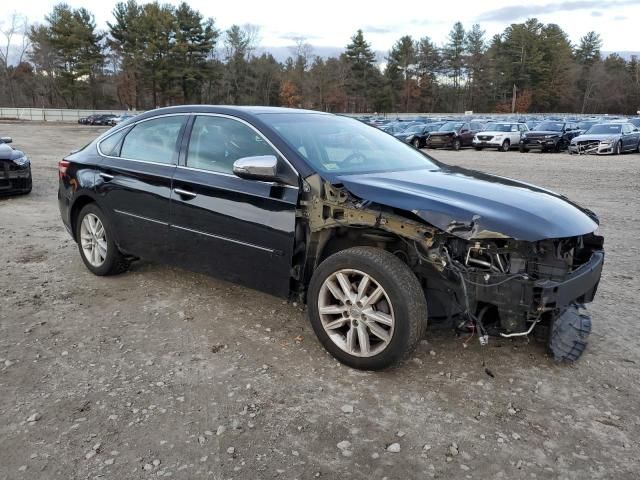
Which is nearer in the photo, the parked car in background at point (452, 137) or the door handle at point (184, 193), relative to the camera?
the door handle at point (184, 193)

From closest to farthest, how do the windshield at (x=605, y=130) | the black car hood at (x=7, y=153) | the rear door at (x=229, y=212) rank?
the rear door at (x=229, y=212) → the black car hood at (x=7, y=153) → the windshield at (x=605, y=130)

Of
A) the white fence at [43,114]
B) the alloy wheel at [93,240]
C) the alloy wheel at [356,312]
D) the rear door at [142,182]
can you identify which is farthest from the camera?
the white fence at [43,114]

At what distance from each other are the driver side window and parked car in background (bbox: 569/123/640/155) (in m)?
22.2

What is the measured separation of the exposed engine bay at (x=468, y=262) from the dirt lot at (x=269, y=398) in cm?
40

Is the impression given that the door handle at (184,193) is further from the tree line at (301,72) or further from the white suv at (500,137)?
the tree line at (301,72)

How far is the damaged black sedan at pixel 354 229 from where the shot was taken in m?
3.01

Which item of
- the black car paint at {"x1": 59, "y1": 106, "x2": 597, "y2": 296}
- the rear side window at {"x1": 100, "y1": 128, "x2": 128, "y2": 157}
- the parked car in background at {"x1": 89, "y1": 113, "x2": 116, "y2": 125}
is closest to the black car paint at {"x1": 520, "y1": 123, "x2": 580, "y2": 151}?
the black car paint at {"x1": 59, "y1": 106, "x2": 597, "y2": 296}

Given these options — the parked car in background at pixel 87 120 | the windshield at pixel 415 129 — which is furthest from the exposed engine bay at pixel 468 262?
the parked car in background at pixel 87 120

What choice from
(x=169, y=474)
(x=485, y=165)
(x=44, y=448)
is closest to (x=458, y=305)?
(x=169, y=474)

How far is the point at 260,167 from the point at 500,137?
24934 mm

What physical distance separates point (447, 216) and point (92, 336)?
8.64ft

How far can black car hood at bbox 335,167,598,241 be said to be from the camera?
2.94 metres

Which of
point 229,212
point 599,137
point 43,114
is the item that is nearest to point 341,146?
point 229,212

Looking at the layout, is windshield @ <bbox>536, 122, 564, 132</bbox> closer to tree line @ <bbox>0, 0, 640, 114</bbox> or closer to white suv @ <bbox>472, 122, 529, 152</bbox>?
white suv @ <bbox>472, 122, 529, 152</bbox>
